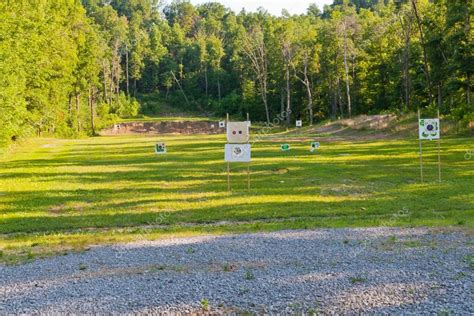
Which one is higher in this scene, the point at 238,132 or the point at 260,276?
the point at 238,132

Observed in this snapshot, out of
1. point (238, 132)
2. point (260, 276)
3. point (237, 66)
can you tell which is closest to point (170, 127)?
point (237, 66)

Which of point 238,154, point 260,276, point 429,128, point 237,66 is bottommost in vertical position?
point 260,276

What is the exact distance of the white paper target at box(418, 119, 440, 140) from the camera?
1745 centimetres

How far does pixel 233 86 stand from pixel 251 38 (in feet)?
71.8

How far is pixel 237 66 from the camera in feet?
306

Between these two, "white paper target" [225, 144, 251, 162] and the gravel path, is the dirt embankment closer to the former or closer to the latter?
"white paper target" [225, 144, 251, 162]

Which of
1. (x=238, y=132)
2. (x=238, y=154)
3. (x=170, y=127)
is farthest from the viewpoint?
(x=170, y=127)

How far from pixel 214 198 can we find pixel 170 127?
63.7 metres

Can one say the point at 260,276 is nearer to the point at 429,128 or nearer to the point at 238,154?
the point at 238,154

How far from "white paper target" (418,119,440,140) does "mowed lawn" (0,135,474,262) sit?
60.5 inches

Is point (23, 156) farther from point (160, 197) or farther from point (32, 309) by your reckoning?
point (32, 309)

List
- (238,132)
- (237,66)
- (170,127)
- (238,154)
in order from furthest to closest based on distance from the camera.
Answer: (237,66) → (170,127) → (238,132) → (238,154)

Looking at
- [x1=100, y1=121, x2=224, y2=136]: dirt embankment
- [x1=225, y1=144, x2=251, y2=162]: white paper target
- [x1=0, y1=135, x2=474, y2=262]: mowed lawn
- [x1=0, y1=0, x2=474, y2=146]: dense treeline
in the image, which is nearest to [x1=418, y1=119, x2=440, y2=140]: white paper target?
[x1=0, y1=135, x2=474, y2=262]: mowed lawn

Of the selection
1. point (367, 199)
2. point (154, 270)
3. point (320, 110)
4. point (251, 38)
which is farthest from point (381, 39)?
point (154, 270)
